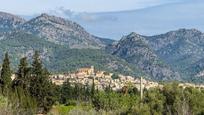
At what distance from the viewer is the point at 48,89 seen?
113 m

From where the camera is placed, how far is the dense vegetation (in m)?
69.6

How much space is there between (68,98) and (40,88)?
2085 inches

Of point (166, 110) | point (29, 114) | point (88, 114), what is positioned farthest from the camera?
point (88, 114)

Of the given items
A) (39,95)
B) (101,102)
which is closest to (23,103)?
(39,95)

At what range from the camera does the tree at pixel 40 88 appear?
112 meters

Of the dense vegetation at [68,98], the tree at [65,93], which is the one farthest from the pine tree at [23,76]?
the tree at [65,93]

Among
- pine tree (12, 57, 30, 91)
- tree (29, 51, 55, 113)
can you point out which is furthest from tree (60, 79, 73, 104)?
pine tree (12, 57, 30, 91)

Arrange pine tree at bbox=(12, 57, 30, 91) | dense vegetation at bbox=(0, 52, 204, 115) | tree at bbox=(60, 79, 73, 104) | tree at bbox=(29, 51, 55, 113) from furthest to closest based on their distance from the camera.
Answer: tree at bbox=(60, 79, 73, 104), tree at bbox=(29, 51, 55, 113), pine tree at bbox=(12, 57, 30, 91), dense vegetation at bbox=(0, 52, 204, 115)

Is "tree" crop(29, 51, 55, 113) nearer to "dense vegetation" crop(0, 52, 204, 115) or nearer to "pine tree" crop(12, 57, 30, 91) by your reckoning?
"dense vegetation" crop(0, 52, 204, 115)

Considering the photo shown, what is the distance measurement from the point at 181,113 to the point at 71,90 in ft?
358

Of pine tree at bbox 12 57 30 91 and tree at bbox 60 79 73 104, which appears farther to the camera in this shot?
tree at bbox 60 79 73 104

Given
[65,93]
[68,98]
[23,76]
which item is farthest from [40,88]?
[65,93]

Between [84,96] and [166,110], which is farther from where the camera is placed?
[84,96]

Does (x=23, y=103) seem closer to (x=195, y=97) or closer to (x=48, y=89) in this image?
(x=48, y=89)
